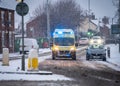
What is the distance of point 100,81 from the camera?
63.4 feet

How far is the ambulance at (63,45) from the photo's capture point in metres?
40.4

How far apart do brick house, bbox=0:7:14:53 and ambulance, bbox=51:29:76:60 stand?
55.0ft

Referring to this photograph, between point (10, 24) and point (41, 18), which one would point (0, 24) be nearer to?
point (10, 24)

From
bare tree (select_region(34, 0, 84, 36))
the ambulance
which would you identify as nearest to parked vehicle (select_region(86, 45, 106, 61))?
the ambulance

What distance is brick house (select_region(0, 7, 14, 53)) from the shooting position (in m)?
57.3

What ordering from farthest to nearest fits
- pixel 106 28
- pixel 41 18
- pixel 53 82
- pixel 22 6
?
pixel 106 28 < pixel 41 18 < pixel 22 6 < pixel 53 82

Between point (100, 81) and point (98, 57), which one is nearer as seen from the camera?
point (100, 81)

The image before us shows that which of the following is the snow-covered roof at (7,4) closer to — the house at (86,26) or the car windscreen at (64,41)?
the car windscreen at (64,41)

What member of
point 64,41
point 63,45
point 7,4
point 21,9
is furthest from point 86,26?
point 21,9

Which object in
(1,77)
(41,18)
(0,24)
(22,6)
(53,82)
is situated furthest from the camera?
(41,18)

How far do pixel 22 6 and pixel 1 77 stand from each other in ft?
15.4

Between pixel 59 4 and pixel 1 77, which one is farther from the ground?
pixel 59 4

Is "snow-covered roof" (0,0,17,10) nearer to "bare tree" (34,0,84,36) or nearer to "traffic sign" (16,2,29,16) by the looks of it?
"bare tree" (34,0,84,36)

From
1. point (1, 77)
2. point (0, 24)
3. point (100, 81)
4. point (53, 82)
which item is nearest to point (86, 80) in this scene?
point (100, 81)
